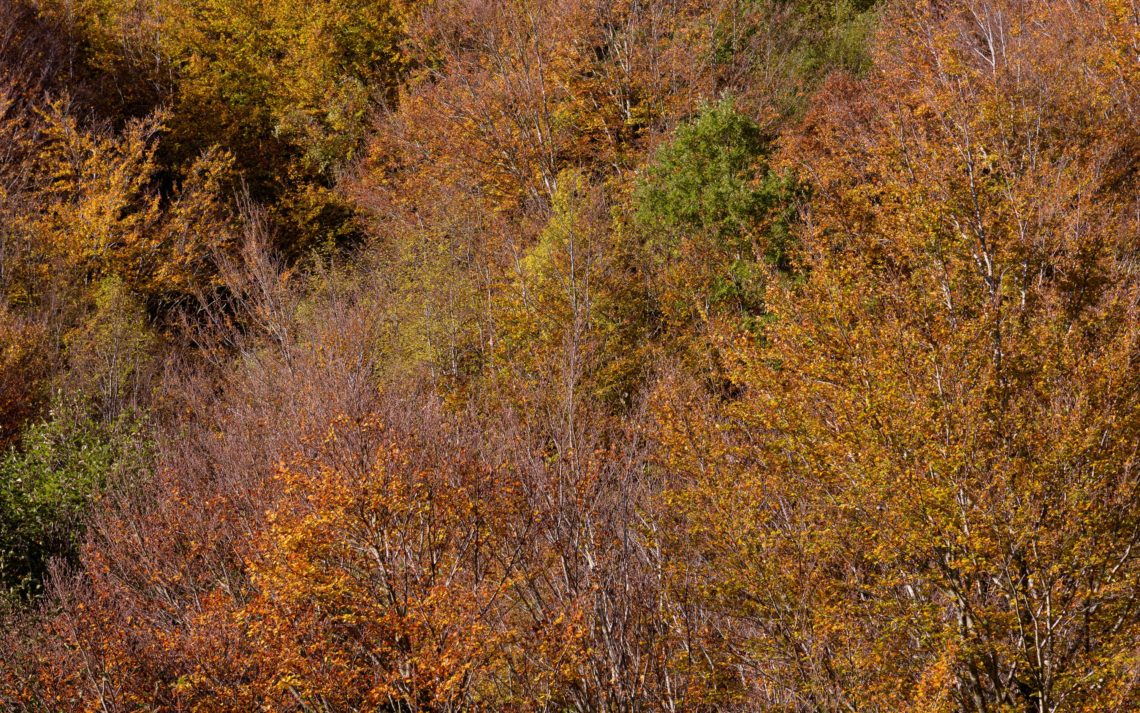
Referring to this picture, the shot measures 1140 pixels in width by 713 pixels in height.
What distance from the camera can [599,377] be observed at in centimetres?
2409

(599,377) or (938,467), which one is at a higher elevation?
(938,467)

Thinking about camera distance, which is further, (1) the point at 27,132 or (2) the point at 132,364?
(1) the point at 27,132

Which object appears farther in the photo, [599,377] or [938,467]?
[599,377]

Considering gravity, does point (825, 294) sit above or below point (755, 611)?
above

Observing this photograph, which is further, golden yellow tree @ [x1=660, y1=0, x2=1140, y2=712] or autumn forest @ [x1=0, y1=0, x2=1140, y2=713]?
autumn forest @ [x1=0, y1=0, x2=1140, y2=713]

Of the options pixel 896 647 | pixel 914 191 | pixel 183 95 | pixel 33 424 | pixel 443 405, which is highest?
pixel 183 95

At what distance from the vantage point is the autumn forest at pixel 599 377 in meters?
14.1

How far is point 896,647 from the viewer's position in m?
15.0

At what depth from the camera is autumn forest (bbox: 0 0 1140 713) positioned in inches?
556

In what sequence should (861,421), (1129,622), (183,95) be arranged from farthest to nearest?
(183,95) → (861,421) → (1129,622)

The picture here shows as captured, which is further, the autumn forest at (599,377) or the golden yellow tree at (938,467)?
the autumn forest at (599,377)

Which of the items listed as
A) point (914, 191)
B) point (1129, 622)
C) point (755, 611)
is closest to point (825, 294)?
point (914, 191)

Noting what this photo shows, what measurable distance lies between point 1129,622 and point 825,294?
8014 mm

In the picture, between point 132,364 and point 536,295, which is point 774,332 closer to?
point 536,295
